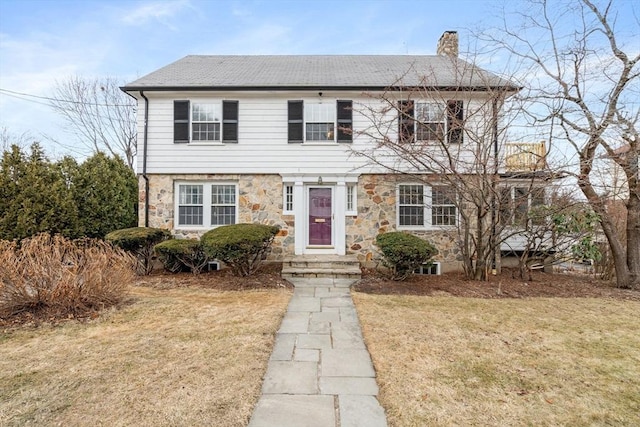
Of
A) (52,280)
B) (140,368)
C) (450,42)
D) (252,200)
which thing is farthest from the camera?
(450,42)

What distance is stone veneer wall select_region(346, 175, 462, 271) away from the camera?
894cm

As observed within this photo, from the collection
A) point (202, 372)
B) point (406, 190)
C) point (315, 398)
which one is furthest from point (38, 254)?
point (406, 190)

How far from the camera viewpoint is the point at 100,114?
59.4ft

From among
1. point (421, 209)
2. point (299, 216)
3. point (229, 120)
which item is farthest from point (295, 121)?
point (421, 209)

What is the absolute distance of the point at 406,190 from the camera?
9.09 meters

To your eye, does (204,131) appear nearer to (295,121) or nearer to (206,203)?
(206,203)

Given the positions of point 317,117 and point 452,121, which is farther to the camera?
point 317,117

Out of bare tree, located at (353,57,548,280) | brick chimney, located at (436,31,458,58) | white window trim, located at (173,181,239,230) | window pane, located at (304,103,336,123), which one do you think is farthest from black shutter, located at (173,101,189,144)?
brick chimney, located at (436,31,458,58)

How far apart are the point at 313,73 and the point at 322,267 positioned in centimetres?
581

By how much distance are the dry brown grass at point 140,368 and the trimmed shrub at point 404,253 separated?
3009 mm

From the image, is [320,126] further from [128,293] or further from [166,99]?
[128,293]

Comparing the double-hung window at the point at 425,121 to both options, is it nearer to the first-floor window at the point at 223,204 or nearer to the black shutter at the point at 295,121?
the black shutter at the point at 295,121

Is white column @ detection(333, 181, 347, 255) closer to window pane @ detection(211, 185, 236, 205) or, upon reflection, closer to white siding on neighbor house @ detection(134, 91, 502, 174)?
white siding on neighbor house @ detection(134, 91, 502, 174)

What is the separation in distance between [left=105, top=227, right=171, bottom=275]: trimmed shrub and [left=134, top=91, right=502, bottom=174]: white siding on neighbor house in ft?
5.72
